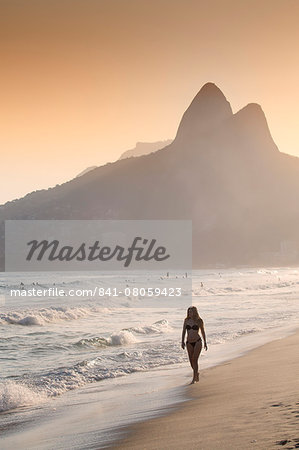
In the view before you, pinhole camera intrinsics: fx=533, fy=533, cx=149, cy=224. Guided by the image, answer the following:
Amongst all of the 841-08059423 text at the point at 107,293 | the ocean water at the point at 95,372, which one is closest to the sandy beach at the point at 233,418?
the ocean water at the point at 95,372

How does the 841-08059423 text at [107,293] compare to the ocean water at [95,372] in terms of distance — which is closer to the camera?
the ocean water at [95,372]

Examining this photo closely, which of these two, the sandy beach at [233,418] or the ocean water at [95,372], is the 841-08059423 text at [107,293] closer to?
the ocean water at [95,372]

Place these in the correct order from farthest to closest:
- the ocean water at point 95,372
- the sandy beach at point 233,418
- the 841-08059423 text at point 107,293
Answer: the 841-08059423 text at point 107,293
the ocean water at point 95,372
the sandy beach at point 233,418

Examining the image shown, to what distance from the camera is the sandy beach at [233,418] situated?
581 centimetres

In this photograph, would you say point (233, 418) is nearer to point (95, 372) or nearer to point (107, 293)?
point (95, 372)

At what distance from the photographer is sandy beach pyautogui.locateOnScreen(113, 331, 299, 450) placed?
5.81 m

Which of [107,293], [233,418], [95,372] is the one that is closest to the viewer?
[233,418]

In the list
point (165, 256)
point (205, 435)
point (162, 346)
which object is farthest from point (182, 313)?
point (165, 256)

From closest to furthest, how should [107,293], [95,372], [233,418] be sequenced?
[233,418], [95,372], [107,293]

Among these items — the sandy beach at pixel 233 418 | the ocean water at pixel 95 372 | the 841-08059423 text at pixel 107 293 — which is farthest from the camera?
the 841-08059423 text at pixel 107 293

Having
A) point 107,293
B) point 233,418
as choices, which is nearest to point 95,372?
point 233,418

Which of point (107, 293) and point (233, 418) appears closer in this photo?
point (233, 418)

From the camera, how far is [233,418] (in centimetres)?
705

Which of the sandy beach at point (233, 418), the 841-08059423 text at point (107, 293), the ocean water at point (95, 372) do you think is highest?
the sandy beach at point (233, 418)
